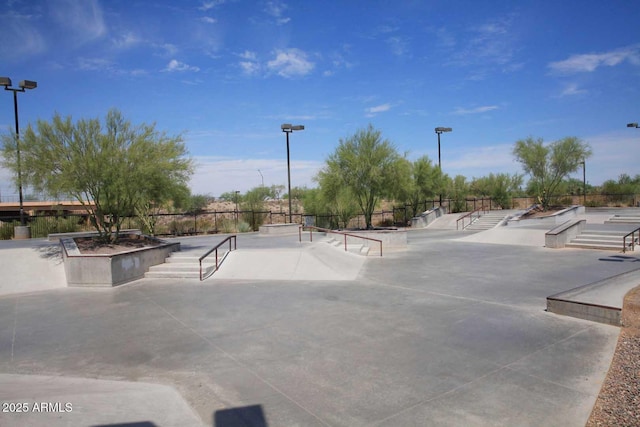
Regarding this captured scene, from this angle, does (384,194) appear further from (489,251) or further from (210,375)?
(210,375)

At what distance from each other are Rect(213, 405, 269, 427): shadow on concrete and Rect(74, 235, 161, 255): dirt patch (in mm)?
10714

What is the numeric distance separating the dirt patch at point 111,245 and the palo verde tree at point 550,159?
29.4 m

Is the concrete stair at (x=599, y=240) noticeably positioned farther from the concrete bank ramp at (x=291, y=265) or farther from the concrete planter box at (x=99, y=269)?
the concrete planter box at (x=99, y=269)

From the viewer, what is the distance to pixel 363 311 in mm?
8906

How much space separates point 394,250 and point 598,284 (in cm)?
1047

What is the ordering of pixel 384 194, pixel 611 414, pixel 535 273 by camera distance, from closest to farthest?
pixel 611 414 < pixel 535 273 < pixel 384 194

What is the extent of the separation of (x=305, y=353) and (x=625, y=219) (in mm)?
27482

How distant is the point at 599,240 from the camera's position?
19.2m

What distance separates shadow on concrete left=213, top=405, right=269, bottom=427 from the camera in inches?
171

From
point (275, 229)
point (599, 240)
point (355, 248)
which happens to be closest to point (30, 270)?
point (355, 248)

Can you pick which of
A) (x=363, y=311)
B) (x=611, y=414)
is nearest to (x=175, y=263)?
(x=363, y=311)

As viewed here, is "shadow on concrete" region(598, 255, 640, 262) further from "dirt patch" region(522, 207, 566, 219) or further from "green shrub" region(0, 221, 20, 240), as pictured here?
"green shrub" region(0, 221, 20, 240)

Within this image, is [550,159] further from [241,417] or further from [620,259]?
[241,417]

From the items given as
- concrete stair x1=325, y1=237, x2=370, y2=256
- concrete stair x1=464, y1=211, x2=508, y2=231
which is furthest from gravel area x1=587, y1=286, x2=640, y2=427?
concrete stair x1=464, y1=211, x2=508, y2=231
